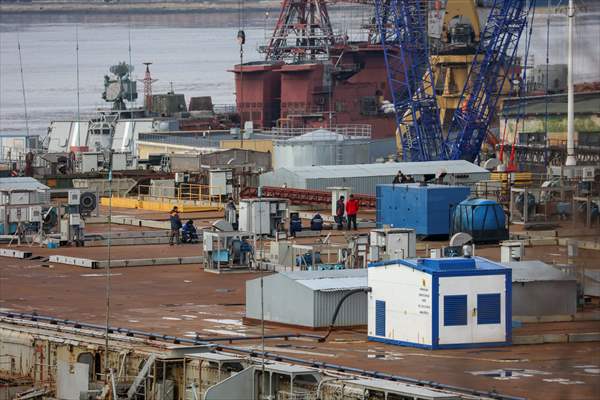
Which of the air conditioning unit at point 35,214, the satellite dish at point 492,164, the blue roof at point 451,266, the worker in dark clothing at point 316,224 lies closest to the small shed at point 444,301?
the blue roof at point 451,266

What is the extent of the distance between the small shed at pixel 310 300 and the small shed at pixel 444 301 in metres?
1.81

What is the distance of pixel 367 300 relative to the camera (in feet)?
98.5

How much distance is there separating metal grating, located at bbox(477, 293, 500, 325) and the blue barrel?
15.4 meters

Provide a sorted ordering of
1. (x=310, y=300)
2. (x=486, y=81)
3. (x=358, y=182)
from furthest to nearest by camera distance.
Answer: (x=486, y=81) → (x=358, y=182) → (x=310, y=300)

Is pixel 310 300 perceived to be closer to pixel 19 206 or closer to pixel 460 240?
pixel 460 240

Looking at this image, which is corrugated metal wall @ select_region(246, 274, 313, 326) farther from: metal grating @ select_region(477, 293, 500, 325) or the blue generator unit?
the blue generator unit

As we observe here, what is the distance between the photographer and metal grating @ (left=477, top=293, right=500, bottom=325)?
91.5 feet

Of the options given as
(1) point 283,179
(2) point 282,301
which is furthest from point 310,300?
(1) point 283,179

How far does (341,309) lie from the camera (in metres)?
30.4

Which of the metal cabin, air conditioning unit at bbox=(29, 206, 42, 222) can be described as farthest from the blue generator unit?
the metal cabin

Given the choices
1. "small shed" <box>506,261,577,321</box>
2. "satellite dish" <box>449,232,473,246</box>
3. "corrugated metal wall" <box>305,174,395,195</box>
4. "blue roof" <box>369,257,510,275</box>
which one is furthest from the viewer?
"corrugated metal wall" <box>305,174,395,195</box>

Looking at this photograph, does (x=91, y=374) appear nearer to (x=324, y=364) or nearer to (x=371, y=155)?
(x=324, y=364)

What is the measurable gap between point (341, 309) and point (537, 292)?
3.27 meters

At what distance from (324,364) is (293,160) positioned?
45305 millimetres
